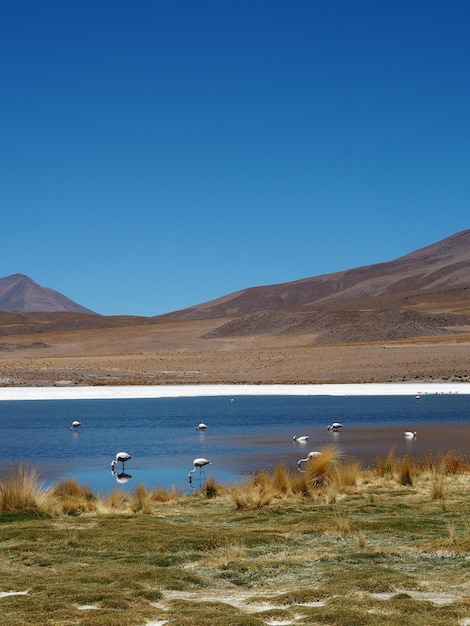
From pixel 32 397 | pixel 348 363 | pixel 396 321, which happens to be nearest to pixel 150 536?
pixel 32 397

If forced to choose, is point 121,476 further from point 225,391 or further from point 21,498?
point 225,391

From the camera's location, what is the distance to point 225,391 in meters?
46.1

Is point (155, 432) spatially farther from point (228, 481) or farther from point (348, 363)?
point (348, 363)

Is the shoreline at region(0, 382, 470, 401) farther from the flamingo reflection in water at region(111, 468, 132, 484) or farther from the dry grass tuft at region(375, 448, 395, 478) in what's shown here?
the dry grass tuft at region(375, 448, 395, 478)

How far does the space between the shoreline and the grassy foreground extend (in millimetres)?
29337

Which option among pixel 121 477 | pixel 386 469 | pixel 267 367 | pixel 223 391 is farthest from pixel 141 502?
pixel 267 367

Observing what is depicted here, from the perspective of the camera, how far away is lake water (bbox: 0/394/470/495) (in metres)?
18.7

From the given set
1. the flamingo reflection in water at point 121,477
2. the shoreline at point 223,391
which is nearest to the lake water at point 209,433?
the flamingo reflection in water at point 121,477

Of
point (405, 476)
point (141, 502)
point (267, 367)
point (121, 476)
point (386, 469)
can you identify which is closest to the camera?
point (141, 502)

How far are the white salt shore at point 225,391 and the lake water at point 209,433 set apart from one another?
5.87ft

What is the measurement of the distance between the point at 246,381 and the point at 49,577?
150ft

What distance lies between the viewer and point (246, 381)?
5350 centimetres

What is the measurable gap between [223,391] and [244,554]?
1467 inches

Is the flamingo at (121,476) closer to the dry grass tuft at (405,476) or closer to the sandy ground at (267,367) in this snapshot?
Answer: the dry grass tuft at (405,476)
